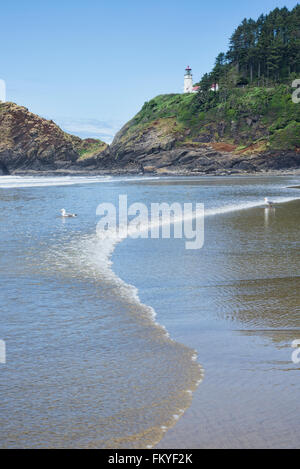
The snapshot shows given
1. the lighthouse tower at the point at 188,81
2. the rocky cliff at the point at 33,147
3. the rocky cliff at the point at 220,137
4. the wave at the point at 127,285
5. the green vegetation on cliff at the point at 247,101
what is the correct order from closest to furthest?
the wave at the point at 127,285
the rocky cliff at the point at 220,137
the green vegetation on cliff at the point at 247,101
the rocky cliff at the point at 33,147
the lighthouse tower at the point at 188,81

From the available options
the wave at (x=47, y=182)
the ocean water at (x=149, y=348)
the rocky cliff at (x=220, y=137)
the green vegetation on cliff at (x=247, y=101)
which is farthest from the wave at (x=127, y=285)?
the green vegetation on cliff at (x=247, y=101)

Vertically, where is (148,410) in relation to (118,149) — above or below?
below

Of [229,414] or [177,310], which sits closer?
[229,414]

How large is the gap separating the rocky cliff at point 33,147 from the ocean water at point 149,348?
103535 millimetres

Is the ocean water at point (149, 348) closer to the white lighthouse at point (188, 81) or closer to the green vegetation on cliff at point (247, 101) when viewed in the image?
the green vegetation on cliff at point (247, 101)

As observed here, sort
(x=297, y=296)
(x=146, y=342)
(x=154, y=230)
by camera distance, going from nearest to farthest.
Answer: (x=146, y=342), (x=297, y=296), (x=154, y=230)

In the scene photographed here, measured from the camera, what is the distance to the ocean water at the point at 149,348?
3559 millimetres

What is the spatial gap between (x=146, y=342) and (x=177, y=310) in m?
1.37

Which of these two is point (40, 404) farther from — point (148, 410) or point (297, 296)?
point (297, 296)

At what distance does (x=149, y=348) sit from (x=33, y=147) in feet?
375

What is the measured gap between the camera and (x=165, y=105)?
374ft

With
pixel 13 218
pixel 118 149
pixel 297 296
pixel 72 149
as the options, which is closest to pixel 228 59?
pixel 118 149

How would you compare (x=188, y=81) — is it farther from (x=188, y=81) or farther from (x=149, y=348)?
(x=149, y=348)

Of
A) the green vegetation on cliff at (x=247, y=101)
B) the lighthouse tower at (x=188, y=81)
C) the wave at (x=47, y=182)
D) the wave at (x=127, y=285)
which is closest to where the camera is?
the wave at (x=127, y=285)
